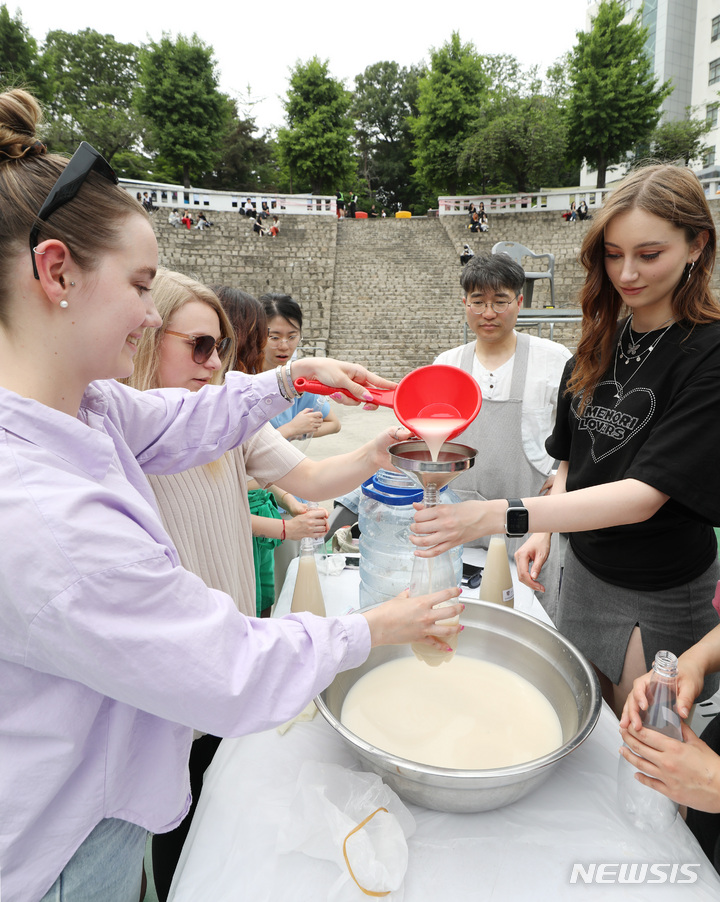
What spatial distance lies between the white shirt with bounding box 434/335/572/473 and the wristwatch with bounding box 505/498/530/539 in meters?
1.38

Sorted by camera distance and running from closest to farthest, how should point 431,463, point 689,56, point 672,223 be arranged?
point 431,463 → point 672,223 → point 689,56

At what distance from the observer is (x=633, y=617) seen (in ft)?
5.41

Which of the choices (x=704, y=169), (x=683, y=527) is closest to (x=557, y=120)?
(x=704, y=169)

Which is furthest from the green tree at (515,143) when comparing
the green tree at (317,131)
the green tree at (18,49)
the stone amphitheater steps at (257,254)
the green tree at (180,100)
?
the green tree at (18,49)

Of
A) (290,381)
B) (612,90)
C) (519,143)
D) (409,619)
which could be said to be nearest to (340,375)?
(290,381)

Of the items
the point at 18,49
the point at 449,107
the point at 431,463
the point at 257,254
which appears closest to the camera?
the point at 431,463

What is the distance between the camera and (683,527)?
1568 millimetres

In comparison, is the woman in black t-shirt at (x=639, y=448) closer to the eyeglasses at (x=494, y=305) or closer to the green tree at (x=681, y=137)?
the eyeglasses at (x=494, y=305)

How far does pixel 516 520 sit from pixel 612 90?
101ft

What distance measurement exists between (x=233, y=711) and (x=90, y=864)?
444 mm

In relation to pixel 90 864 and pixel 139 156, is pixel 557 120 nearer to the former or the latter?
pixel 139 156

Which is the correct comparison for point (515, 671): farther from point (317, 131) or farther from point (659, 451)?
point (317, 131)

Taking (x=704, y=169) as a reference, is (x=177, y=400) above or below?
below

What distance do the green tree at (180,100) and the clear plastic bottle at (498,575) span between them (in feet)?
104
